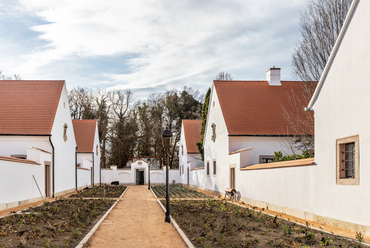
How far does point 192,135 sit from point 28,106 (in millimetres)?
22017

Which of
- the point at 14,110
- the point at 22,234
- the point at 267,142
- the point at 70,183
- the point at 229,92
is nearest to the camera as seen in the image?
the point at 22,234

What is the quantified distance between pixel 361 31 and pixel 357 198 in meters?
4.22

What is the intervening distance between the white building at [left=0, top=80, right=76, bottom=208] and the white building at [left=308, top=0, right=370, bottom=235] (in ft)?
42.6

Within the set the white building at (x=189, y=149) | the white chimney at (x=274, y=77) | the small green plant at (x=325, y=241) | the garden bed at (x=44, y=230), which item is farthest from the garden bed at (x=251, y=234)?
the white building at (x=189, y=149)

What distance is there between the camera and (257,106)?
26.6 metres

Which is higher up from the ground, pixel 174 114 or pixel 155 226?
pixel 174 114

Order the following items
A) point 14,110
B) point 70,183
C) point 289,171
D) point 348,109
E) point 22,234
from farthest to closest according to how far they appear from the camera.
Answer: point 70,183
point 14,110
point 289,171
point 348,109
point 22,234

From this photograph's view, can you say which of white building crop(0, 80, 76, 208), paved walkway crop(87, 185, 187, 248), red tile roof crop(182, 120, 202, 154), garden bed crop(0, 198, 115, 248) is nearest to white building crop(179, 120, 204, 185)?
red tile roof crop(182, 120, 202, 154)

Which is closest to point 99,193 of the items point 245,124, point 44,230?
point 245,124

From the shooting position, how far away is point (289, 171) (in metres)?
14.6

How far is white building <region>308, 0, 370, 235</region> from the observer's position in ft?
32.8

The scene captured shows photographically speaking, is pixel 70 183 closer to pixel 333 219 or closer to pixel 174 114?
pixel 333 219

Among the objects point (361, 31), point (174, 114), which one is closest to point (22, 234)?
point (361, 31)

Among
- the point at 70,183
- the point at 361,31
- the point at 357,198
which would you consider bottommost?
the point at 70,183
